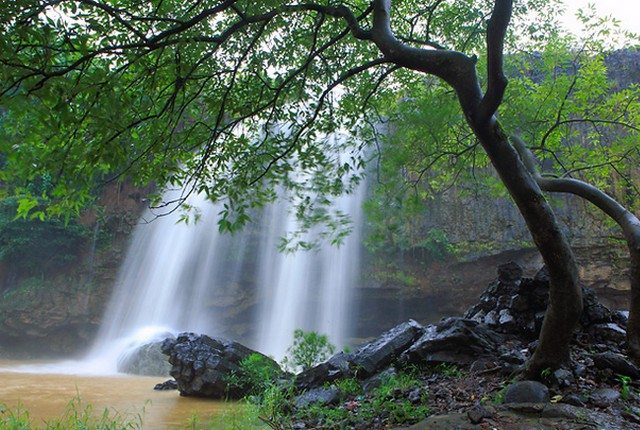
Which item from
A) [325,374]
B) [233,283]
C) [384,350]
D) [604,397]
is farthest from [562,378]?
[233,283]

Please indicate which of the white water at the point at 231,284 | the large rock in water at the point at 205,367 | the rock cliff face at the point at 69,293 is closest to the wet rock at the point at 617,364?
the large rock in water at the point at 205,367

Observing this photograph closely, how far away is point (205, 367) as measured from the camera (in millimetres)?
9820

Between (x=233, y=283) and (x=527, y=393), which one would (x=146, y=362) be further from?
(x=527, y=393)

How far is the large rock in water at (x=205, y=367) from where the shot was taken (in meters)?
9.66

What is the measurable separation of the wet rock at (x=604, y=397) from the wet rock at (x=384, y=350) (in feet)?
11.1

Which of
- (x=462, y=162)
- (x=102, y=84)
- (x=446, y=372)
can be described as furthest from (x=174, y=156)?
(x=462, y=162)

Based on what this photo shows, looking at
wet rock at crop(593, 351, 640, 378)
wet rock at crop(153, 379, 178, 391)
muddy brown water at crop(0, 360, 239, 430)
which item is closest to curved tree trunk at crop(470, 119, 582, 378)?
wet rock at crop(593, 351, 640, 378)

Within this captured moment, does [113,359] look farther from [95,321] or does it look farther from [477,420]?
[477,420]

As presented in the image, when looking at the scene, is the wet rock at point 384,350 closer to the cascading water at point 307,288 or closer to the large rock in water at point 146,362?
the large rock in water at point 146,362

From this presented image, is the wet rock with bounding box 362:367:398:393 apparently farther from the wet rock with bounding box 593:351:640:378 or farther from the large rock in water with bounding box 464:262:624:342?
the wet rock with bounding box 593:351:640:378

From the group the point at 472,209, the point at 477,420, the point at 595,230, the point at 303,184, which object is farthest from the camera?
the point at 472,209

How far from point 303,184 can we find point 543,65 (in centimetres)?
488

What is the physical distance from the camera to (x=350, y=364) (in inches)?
281

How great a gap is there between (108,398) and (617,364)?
8987mm
